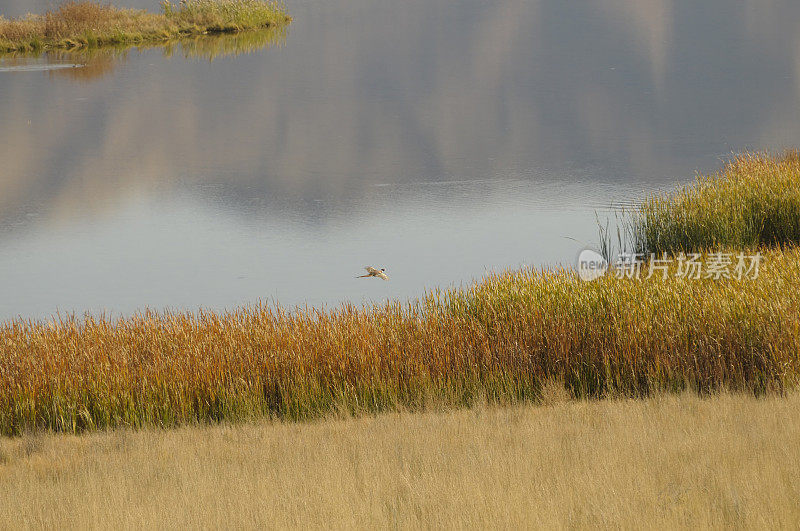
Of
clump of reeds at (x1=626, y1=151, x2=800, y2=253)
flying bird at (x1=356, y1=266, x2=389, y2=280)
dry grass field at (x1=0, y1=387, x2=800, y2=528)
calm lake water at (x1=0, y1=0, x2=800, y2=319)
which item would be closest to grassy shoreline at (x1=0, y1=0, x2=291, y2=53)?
calm lake water at (x1=0, y1=0, x2=800, y2=319)

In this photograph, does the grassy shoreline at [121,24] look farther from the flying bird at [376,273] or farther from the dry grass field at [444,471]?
the dry grass field at [444,471]

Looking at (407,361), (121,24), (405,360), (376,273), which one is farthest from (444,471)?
(121,24)

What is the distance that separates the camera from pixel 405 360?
8883 millimetres

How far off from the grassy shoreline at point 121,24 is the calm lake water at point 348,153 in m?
2.89

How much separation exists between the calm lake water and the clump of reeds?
1.37 metres

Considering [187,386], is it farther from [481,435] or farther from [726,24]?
[726,24]

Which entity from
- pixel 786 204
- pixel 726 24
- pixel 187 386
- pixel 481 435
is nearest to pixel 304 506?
pixel 481 435

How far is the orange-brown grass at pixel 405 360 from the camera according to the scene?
8484 millimetres

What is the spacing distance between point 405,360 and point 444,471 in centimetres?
258

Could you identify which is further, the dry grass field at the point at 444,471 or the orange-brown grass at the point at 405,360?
the orange-brown grass at the point at 405,360

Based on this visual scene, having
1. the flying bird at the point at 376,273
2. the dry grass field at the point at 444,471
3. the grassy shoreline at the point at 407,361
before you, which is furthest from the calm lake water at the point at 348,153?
the dry grass field at the point at 444,471

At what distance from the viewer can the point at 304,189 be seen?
1970 cm

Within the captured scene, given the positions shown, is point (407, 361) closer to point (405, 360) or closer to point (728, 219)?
point (405, 360)

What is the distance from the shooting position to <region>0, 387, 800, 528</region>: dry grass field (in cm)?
559
